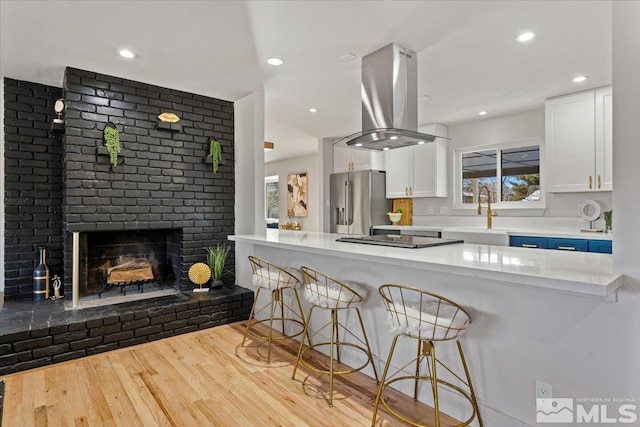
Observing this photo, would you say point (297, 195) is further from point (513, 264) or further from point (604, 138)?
point (513, 264)

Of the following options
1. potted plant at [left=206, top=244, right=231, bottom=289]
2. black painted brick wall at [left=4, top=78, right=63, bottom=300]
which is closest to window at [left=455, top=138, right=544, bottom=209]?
potted plant at [left=206, top=244, right=231, bottom=289]

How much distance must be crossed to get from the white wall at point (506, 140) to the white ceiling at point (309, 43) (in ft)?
1.62

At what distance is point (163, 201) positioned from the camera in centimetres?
371

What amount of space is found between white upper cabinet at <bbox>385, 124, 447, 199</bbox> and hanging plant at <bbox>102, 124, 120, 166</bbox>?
11.9 ft

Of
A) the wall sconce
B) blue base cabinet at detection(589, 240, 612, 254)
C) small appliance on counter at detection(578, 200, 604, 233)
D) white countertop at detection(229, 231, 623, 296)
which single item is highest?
the wall sconce

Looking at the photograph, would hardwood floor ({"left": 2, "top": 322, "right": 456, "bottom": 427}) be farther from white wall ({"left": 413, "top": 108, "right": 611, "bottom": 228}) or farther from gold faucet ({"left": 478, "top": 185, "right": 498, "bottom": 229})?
white wall ({"left": 413, "top": 108, "right": 611, "bottom": 228})

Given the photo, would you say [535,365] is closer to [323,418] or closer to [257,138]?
[323,418]

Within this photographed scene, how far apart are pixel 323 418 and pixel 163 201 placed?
2690 mm

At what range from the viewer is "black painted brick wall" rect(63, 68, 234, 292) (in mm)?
3232

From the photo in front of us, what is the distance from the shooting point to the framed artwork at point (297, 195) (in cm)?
775

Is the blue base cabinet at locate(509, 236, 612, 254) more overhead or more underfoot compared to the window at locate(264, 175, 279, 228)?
more underfoot

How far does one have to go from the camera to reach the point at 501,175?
4.74m

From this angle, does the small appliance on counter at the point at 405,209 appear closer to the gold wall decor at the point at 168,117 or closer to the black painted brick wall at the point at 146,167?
the black painted brick wall at the point at 146,167

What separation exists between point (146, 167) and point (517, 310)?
3413mm
